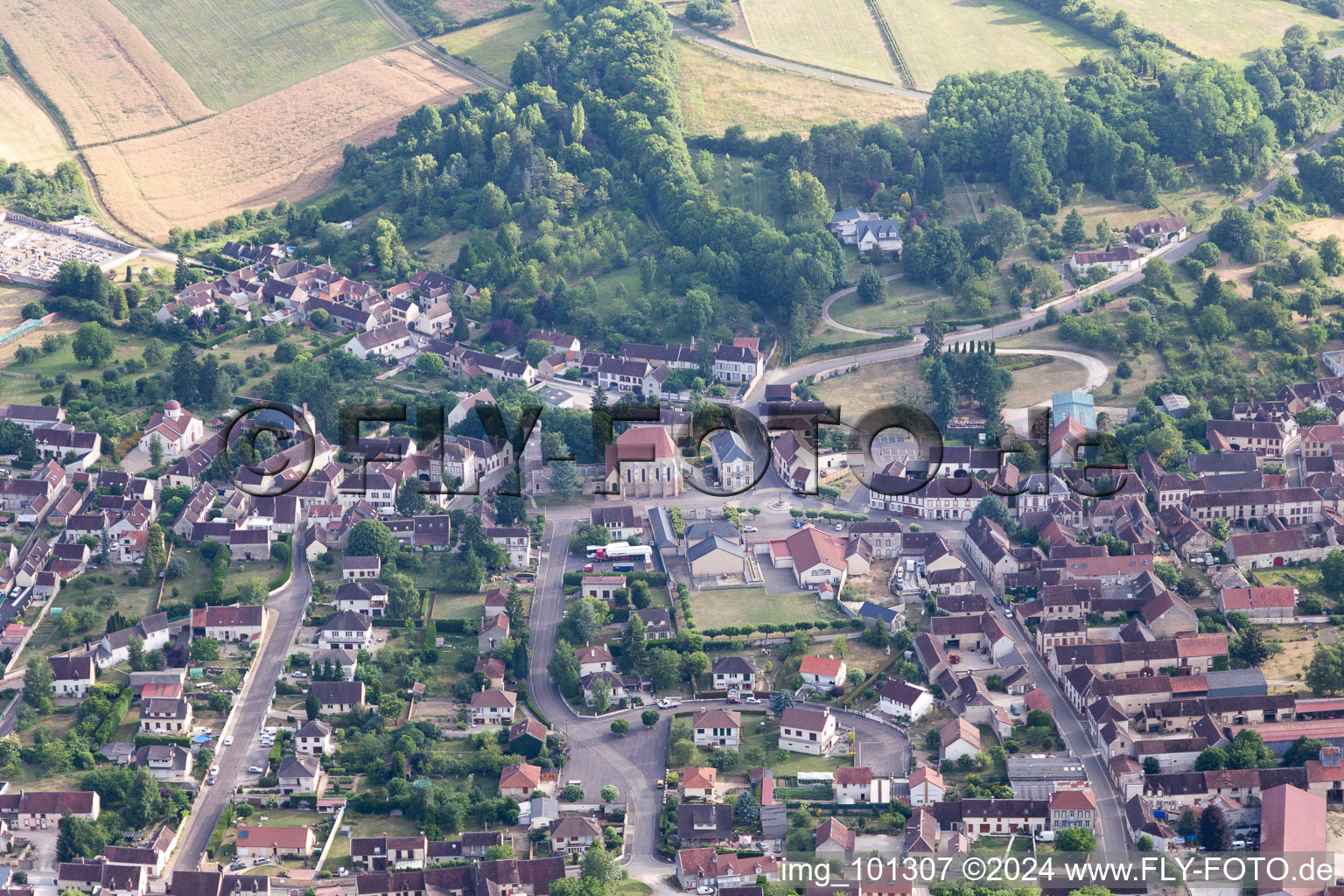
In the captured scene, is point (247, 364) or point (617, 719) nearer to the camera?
point (617, 719)

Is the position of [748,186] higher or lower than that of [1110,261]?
lower

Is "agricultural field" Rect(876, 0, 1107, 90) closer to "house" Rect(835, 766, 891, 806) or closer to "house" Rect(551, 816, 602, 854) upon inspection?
"house" Rect(835, 766, 891, 806)

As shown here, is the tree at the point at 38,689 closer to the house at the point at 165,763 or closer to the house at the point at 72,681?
the house at the point at 72,681

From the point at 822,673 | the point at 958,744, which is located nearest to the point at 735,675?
the point at 822,673

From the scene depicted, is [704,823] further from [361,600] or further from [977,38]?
[977,38]

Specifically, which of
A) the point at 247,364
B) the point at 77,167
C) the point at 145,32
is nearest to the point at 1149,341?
the point at 247,364

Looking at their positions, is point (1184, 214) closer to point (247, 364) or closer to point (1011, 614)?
point (1011, 614)
